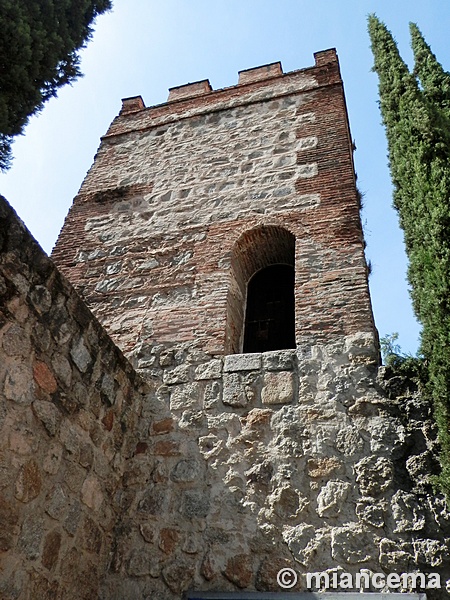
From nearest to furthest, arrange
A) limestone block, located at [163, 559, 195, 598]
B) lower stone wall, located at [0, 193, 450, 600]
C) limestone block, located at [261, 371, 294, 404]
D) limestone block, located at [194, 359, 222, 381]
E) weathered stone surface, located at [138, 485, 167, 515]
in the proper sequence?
lower stone wall, located at [0, 193, 450, 600]
limestone block, located at [163, 559, 195, 598]
weathered stone surface, located at [138, 485, 167, 515]
limestone block, located at [261, 371, 294, 404]
limestone block, located at [194, 359, 222, 381]

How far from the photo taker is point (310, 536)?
3.21 metres

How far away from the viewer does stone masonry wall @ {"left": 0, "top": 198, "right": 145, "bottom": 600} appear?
110 inches

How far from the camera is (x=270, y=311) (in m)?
4.95

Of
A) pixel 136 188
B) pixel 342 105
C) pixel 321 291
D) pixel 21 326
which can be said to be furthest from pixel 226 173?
pixel 21 326

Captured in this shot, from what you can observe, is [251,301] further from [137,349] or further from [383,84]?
[383,84]

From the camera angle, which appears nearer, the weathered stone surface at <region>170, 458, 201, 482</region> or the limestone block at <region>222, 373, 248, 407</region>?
the weathered stone surface at <region>170, 458, 201, 482</region>

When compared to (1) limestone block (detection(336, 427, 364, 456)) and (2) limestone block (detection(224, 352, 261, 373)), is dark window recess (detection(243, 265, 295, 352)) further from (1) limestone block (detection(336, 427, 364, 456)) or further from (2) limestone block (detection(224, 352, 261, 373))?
(1) limestone block (detection(336, 427, 364, 456))

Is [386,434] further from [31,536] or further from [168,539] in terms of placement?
[31,536]

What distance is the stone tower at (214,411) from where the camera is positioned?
9.77 ft

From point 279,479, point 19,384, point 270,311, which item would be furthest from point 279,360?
point 19,384

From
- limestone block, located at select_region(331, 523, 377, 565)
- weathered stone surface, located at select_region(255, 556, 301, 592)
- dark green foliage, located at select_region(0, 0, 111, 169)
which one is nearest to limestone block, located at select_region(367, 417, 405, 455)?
limestone block, located at select_region(331, 523, 377, 565)

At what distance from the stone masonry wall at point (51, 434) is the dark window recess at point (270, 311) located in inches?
59.2

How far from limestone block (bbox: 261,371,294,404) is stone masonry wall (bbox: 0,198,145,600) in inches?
43.5

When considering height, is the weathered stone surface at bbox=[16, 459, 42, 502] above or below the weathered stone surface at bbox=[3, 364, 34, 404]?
below
